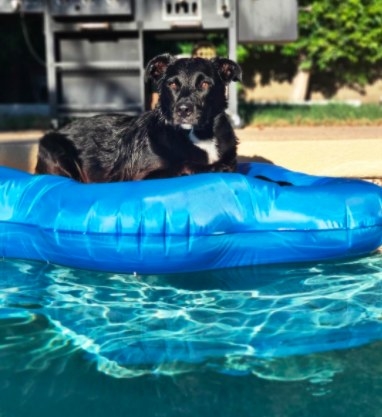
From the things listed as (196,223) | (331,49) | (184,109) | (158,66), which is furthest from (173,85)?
(331,49)

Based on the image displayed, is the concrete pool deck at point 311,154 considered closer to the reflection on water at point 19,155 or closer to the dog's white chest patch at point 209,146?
the reflection on water at point 19,155

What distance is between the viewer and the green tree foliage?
45.8 ft

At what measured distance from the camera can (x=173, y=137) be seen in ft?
16.7

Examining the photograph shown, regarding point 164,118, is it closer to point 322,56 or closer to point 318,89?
point 322,56

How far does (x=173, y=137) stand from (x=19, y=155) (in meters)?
2.62

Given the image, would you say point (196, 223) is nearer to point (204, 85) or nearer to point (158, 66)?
point (204, 85)

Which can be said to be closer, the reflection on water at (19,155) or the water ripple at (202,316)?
the water ripple at (202,316)

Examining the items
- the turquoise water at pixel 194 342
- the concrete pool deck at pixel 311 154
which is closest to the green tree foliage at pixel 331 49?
the concrete pool deck at pixel 311 154

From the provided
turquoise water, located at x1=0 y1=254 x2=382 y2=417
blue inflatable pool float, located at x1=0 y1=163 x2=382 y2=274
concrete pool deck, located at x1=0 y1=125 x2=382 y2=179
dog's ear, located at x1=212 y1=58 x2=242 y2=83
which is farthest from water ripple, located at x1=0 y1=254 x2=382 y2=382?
concrete pool deck, located at x1=0 y1=125 x2=382 y2=179

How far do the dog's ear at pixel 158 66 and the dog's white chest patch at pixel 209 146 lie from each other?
1.82 ft

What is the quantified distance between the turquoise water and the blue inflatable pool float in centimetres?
12

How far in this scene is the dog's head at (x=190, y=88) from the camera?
482 cm

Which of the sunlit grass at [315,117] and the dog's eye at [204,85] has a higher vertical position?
the dog's eye at [204,85]

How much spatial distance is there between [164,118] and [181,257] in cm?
118
